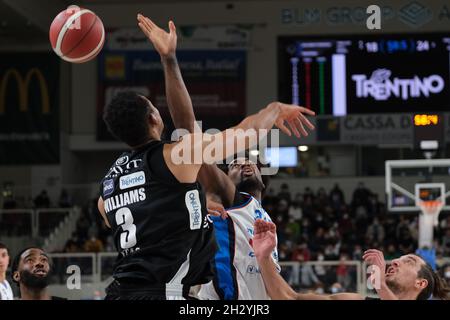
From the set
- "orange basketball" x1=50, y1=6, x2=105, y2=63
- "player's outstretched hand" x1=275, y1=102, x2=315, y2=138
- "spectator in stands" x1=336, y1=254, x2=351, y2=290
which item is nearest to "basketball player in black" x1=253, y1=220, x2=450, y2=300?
"player's outstretched hand" x1=275, y1=102, x2=315, y2=138

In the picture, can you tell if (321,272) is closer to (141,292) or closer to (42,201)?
(42,201)

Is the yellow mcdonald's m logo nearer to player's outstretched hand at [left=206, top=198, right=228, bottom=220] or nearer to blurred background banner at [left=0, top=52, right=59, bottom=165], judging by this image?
blurred background banner at [left=0, top=52, right=59, bottom=165]

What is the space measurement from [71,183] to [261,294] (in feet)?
65.6

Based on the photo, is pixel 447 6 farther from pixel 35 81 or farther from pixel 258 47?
pixel 35 81

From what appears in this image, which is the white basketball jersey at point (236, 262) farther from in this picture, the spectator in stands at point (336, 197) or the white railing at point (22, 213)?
the spectator in stands at point (336, 197)

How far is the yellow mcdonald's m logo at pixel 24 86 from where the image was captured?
23125mm

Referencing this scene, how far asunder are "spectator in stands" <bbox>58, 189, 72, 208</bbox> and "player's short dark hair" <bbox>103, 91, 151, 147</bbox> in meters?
19.1

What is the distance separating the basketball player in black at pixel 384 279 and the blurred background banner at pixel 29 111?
19.4m

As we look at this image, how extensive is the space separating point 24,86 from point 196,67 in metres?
4.70

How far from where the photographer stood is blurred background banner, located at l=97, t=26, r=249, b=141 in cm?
2298

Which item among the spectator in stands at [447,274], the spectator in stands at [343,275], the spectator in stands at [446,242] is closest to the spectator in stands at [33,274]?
the spectator in stands at [343,275]

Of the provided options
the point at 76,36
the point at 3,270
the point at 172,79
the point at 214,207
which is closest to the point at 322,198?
the point at 3,270
